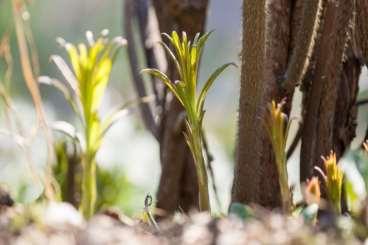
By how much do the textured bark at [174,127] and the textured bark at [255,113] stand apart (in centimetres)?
35

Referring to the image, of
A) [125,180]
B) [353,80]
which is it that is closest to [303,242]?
[353,80]

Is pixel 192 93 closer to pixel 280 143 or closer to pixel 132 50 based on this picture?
pixel 280 143

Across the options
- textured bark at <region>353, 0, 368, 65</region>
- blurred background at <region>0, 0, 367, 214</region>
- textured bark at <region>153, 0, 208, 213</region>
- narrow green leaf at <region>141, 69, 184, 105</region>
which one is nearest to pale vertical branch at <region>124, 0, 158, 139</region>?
textured bark at <region>153, 0, 208, 213</region>

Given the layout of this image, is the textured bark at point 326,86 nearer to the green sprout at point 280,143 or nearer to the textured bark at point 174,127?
the green sprout at point 280,143

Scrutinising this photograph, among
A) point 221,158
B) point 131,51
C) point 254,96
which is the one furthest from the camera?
point 221,158

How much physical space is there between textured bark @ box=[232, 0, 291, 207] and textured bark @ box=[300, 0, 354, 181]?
57mm

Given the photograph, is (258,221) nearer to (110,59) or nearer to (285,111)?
(110,59)

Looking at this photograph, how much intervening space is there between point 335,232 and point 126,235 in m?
0.16

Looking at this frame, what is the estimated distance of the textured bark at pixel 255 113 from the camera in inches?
37.4

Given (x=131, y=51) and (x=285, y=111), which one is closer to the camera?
(x=285, y=111)

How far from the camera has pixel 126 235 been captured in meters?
0.66

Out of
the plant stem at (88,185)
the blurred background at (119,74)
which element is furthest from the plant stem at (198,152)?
the blurred background at (119,74)

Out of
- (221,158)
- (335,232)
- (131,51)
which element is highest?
(131,51)

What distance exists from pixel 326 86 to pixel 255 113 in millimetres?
112
